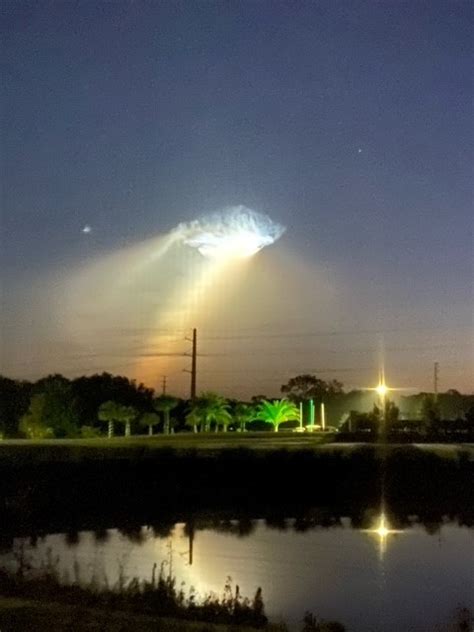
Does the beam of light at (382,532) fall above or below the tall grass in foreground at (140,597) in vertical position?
above

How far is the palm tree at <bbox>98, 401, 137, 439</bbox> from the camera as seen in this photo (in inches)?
2868

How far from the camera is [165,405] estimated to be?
3083 inches

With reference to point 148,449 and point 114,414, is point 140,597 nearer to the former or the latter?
point 148,449

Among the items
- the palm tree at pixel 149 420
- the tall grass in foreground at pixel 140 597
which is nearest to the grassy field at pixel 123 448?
the tall grass in foreground at pixel 140 597

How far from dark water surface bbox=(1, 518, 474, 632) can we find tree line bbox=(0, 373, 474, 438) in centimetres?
3735

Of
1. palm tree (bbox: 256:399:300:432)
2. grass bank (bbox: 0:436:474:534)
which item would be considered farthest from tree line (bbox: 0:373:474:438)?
grass bank (bbox: 0:436:474:534)

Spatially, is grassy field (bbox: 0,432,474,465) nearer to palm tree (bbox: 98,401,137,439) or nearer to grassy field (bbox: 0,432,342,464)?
grassy field (bbox: 0,432,342,464)

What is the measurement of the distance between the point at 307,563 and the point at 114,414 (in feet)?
184

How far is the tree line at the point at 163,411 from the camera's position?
65.8m

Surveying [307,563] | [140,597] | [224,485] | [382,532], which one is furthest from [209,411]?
[140,597]

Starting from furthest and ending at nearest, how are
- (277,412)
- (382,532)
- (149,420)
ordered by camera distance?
(277,412) → (149,420) → (382,532)

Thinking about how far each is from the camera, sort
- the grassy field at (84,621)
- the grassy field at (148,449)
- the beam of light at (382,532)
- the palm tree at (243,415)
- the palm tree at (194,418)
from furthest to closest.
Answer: the palm tree at (243,415) < the palm tree at (194,418) < the grassy field at (148,449) < the beam of light at (382,532) < the grassy field at (84,621)

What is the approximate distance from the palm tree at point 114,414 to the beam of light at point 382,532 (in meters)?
49.7

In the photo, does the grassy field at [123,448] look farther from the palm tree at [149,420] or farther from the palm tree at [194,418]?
the palm tree at [194,418]
